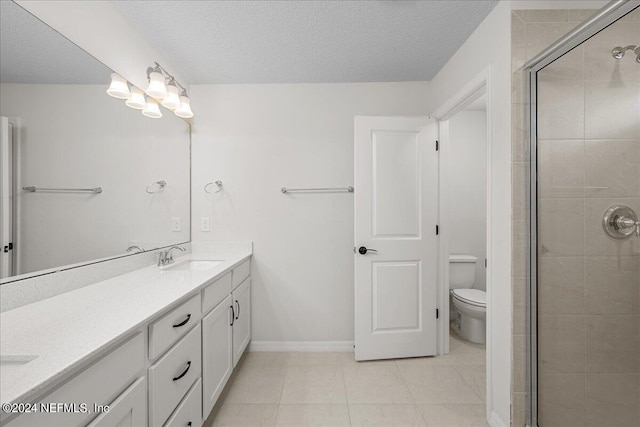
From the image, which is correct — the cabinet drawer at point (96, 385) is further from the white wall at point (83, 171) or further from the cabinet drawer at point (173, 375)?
the white wall at point (83, 171)

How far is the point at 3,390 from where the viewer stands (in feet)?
1.76

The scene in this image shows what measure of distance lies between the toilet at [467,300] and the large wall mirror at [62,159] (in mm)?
2720

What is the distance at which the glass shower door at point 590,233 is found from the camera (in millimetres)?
1125

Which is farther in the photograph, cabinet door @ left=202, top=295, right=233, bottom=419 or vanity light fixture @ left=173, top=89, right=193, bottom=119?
vanity light fixture @ left=173, top=89, right=193, bottom=119

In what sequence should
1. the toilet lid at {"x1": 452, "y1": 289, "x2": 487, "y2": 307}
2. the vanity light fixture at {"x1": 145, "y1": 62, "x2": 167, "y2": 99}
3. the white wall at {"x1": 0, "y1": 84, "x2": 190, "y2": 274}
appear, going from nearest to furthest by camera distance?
1. the white wall at {"x1": 0, "y1": 84, "x2": 190, "y2": 274}
2. the vanity light fixture at {"x1": 145, "y1": 62, "x2": 167, "y2": 99}
3. the toilet lid at {"x1": 452, "y1": 289, "x2": 487, "y2": 307}

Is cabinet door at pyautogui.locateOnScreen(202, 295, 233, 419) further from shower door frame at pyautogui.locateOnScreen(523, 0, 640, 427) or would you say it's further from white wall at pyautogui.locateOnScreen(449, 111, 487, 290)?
white wall at pyautogui.locateOnScreen(449, 111, 487, 290)

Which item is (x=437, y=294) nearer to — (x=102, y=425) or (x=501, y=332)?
(x=501, y=332)

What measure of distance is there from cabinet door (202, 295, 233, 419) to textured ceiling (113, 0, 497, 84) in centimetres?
178

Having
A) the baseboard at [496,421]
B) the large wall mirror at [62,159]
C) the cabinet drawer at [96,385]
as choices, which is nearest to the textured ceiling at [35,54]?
the large wall mirror at [62,159]

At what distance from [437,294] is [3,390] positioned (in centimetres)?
243

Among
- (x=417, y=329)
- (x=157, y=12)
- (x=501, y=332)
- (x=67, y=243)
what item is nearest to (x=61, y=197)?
(x=67, y=243)

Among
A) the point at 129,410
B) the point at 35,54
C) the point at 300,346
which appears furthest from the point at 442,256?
the point at 35,54

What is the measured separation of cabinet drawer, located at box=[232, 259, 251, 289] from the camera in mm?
1933

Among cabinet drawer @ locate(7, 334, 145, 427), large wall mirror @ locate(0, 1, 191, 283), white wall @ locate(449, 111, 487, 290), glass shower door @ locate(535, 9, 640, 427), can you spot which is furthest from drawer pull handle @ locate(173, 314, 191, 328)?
white wall @ locate(449, 111, 487, 290)
